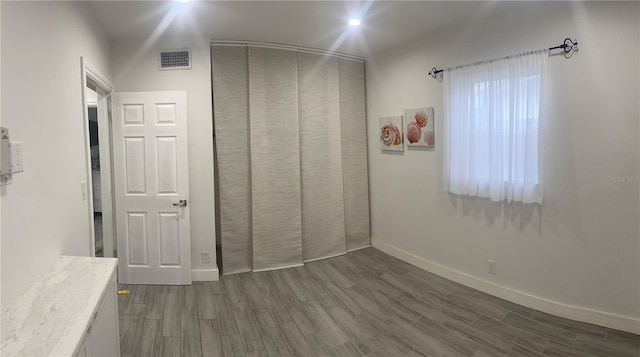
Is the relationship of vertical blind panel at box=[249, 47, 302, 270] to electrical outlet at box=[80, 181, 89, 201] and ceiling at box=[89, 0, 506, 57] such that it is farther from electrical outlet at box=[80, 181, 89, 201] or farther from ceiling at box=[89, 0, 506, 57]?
electrical outlet at box=[80, 181, 89, 201]

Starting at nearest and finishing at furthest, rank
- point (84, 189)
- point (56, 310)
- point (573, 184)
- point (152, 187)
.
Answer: point (56, 310), point (84, 189), point (573, 184), point (152, 187)

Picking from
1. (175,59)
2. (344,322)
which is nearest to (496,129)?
(344,322)

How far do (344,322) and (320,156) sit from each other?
1989 mm

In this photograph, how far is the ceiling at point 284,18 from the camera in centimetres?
256

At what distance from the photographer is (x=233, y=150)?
3.41 metres

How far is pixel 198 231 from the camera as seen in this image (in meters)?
3.32

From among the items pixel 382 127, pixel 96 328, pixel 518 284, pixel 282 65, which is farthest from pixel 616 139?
pixel 96 328

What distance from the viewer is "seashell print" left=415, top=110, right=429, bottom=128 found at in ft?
11.2

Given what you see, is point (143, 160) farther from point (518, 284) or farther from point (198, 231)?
point (518, 284)

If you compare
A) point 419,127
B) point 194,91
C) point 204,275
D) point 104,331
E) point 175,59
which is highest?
point 175,59

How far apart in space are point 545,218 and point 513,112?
94cm

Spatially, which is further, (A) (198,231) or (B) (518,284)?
(A) (198,231)

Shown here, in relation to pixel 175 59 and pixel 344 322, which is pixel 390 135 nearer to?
pixel 344 322

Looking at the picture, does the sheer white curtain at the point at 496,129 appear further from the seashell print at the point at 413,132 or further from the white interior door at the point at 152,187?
the white interior door at the point at 152,187
